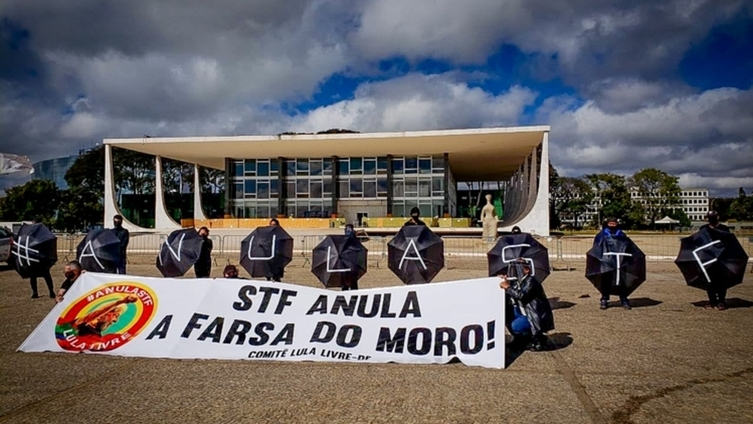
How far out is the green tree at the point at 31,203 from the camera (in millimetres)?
57281

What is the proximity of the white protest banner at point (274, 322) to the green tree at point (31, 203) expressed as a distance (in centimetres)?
5985

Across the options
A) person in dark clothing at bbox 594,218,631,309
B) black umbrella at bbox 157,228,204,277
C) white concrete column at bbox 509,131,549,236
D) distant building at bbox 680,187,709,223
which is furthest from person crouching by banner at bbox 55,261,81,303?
distant building at bbox 680,187,709,223

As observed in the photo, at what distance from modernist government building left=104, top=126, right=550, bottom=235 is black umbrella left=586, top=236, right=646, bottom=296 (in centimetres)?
3135

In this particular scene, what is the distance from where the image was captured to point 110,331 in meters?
6.73

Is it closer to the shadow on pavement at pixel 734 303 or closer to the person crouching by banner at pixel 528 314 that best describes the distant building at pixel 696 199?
the shadow on pavement at pixel 734 303

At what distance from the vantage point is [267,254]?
10.8 m

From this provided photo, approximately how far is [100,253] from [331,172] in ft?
121

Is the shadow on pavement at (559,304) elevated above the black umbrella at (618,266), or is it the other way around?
the black umbrella at (618,266)

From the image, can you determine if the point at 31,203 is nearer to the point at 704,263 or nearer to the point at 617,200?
the point at 704,263

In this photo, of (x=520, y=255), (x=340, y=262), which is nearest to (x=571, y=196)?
(x=520, y=255)

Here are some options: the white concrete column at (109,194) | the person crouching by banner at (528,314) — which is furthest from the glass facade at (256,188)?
the person crouching by banner at (528,314)

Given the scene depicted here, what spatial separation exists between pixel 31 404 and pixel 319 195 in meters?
42.7

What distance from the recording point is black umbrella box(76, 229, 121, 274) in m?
10.8

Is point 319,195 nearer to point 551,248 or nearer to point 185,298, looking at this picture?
point 551,248
